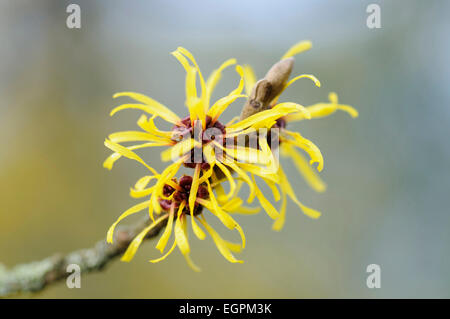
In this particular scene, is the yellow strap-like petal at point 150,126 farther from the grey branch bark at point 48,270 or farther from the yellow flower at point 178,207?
the grey branch bark at point 48,270

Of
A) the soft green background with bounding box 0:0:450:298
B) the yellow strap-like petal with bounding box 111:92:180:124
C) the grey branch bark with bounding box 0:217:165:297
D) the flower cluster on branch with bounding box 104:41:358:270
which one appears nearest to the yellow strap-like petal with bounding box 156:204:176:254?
the flower cluster on branch with bounding box 104:41:358:270

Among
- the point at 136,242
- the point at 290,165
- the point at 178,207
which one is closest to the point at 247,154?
the point at 178,207

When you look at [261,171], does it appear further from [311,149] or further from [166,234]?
[166,234]

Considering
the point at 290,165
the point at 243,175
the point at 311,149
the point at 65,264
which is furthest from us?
the point at 290,165

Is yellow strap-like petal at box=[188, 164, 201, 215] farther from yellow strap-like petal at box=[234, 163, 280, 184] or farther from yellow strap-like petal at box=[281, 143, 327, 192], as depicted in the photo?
yellow strap-like petal at box=[281, 143, 327, 192]

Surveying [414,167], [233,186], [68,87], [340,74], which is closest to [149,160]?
[68,87]

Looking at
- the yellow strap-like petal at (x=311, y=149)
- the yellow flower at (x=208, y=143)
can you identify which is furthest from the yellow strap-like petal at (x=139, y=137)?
the yellow strap-like petal at (x=311, y=149)
